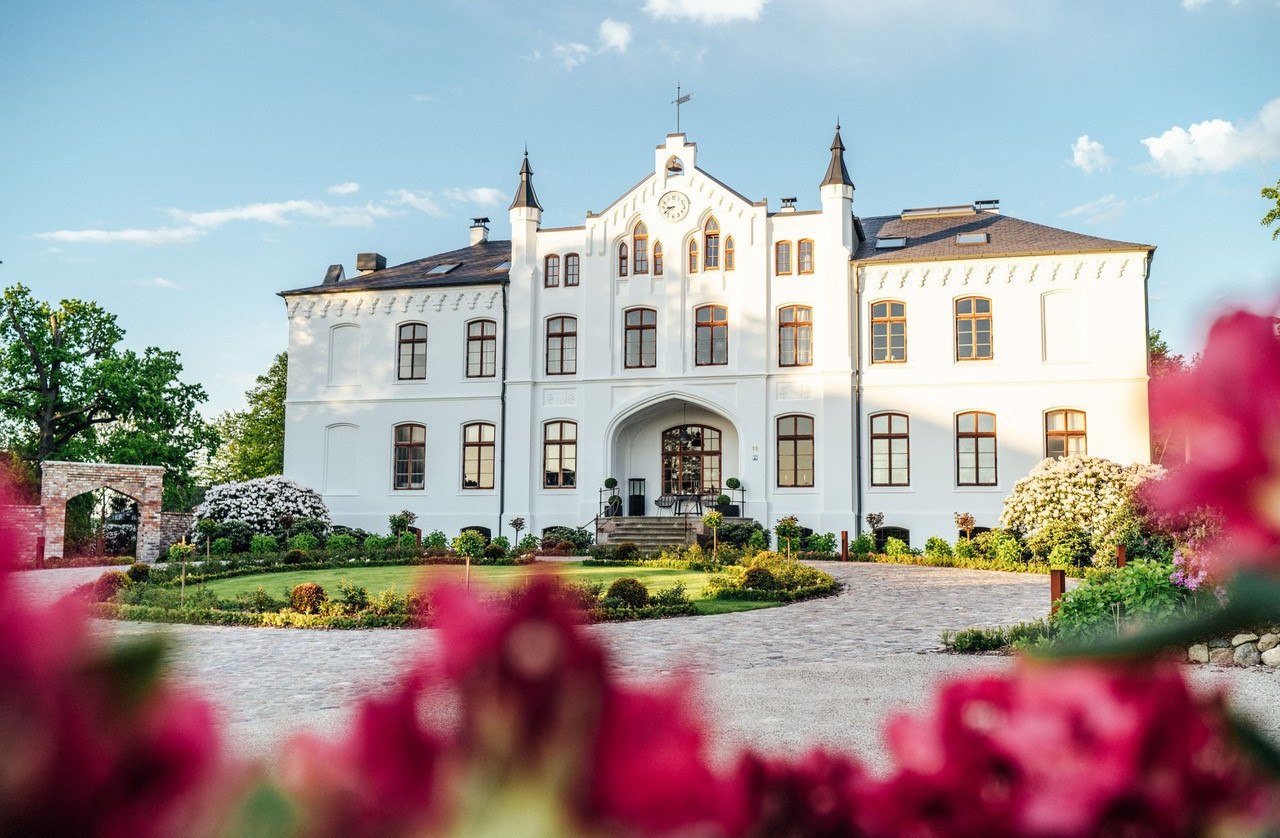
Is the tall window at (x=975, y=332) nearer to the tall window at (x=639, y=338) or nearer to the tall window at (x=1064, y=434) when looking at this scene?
the tall window at (x=1064, y=434)

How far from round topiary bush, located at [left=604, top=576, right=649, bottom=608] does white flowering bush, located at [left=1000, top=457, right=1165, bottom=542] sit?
1097 cm

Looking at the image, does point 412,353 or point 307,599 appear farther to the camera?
point 412,353

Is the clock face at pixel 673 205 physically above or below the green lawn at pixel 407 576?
above

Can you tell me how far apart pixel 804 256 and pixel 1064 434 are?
795 cm

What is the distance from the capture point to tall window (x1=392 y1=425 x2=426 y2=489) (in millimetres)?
28109

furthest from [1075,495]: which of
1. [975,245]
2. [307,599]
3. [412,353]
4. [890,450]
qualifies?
[412,353]

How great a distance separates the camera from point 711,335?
87.6 ft

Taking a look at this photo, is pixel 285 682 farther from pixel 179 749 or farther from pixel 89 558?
pixel 89 558

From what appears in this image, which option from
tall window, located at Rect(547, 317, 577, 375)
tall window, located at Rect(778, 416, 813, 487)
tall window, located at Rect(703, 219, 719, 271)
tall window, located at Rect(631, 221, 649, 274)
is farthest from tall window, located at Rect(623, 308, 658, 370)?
tall window, located at Rect(778, 416, 813, 487)

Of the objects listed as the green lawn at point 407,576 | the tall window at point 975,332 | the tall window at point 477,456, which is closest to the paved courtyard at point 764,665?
the green lawn at point 407,576

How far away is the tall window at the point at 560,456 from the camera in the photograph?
2716 cm

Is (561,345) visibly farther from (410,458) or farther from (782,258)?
(782,258)

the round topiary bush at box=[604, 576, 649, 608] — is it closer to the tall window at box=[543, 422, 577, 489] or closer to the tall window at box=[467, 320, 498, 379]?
the tall window at box=[543, 422, 577, 489]

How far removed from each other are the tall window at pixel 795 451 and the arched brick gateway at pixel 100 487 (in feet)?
52.1
